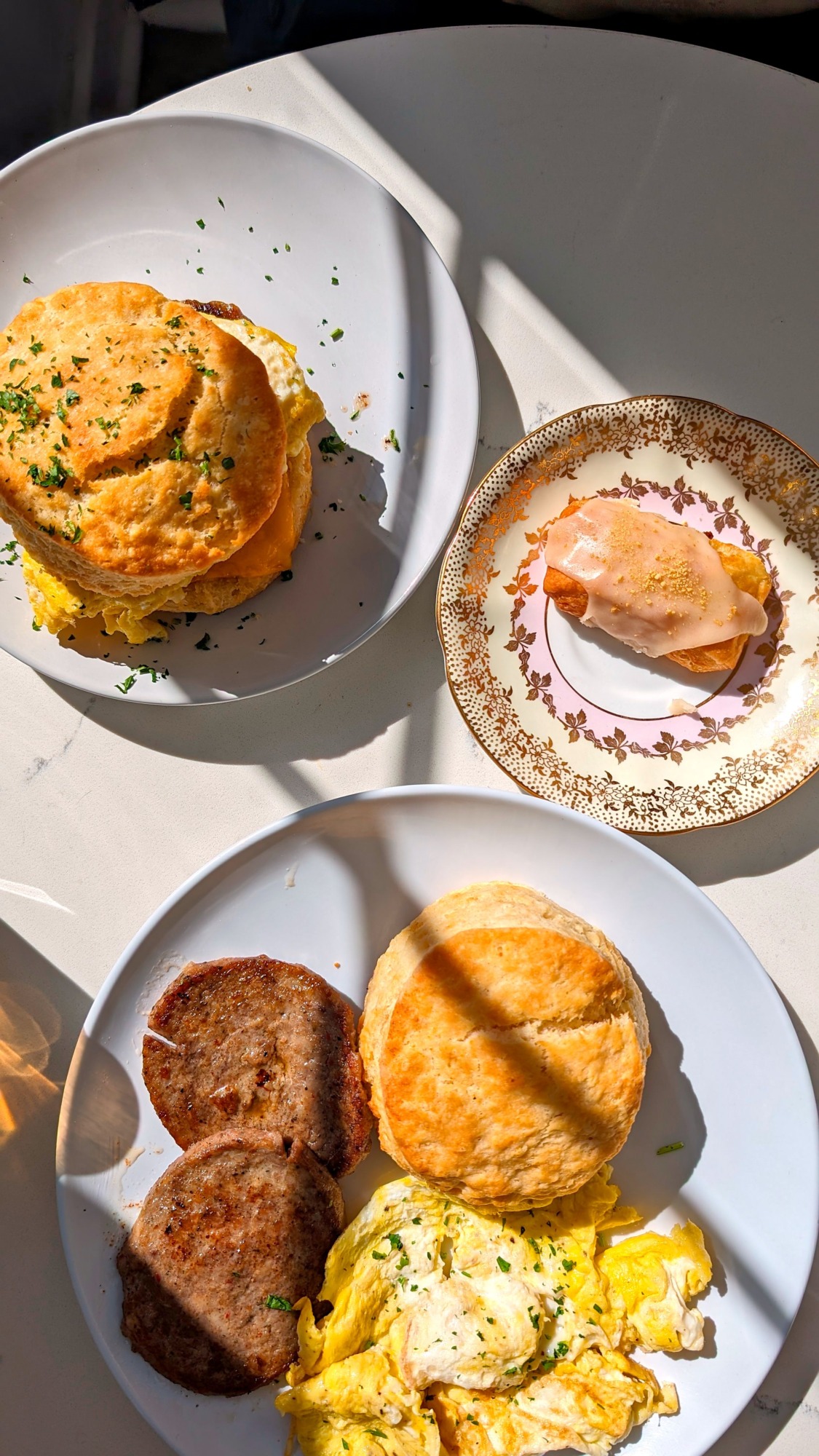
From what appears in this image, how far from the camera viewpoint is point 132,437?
8.18 ft

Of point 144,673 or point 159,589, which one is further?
point 144,673

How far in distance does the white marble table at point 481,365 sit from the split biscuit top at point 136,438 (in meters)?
0.78

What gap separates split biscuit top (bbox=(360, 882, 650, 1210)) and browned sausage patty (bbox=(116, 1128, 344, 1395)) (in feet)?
1.37

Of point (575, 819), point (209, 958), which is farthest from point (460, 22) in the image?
point (209, 958)

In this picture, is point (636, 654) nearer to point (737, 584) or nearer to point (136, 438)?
point (737, 584)

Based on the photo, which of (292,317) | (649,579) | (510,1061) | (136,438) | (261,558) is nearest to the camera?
(136,438)

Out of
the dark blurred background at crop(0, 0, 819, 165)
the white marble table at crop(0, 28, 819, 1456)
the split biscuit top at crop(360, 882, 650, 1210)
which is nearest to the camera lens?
the split biscuit top at crop(360, 882, 650, 1210)

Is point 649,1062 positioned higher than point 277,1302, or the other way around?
point 649,1062

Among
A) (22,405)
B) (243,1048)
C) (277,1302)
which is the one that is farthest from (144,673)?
(277,1302)

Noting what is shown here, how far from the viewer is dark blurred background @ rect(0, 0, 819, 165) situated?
3611 mm

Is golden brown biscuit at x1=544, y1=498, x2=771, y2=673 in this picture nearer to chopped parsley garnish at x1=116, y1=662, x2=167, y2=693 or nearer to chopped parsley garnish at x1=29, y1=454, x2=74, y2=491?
chopped parsley garnish at x1=116, y1=662, x2=167, y2=693

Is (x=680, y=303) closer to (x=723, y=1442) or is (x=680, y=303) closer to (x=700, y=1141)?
(x=700, y=1141)

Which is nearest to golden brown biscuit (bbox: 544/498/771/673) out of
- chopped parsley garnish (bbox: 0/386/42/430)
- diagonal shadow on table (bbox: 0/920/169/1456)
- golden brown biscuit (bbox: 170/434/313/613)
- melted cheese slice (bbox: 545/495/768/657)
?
melted cheese slice (bbox: 545/495/768/657)

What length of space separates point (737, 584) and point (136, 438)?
177cm
